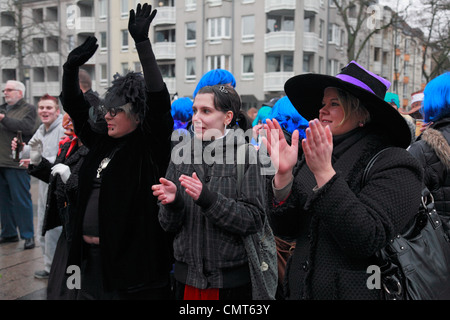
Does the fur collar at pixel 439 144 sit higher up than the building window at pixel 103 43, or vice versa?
the building window at pixel 103 43

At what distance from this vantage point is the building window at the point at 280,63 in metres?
30.6

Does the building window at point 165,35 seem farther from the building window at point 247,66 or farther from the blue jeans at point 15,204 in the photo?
the blue jeans at point 15,204

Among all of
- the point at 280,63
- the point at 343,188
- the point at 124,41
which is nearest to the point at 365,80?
the point at 343,188

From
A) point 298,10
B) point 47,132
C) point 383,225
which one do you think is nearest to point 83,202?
point 383,225

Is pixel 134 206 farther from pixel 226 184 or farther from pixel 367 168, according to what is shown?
pixel 367 168

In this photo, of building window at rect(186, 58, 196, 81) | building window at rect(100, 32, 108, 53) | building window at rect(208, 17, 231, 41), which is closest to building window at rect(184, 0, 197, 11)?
building window at rect(208, 17, 231, 41)

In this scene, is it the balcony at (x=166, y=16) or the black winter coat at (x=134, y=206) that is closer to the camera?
the black winter coat at (x=134, y=206)

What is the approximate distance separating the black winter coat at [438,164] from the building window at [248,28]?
1161 inches

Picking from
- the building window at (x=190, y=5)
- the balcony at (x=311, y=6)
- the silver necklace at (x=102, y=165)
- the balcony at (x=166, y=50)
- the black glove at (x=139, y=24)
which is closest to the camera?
the black glove at (x=139, y=24)

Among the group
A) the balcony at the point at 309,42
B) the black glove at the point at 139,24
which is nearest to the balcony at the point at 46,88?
the balcony at the point at 309,42

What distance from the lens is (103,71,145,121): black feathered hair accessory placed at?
8.43 feet

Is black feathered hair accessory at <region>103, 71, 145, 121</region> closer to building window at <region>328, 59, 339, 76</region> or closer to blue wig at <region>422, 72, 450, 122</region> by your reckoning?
blue wig at <region>422, 72, 450, 122</region>

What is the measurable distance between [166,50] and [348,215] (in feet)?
111

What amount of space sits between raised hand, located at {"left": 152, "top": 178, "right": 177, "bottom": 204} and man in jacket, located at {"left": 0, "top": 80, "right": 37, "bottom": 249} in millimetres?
4033
